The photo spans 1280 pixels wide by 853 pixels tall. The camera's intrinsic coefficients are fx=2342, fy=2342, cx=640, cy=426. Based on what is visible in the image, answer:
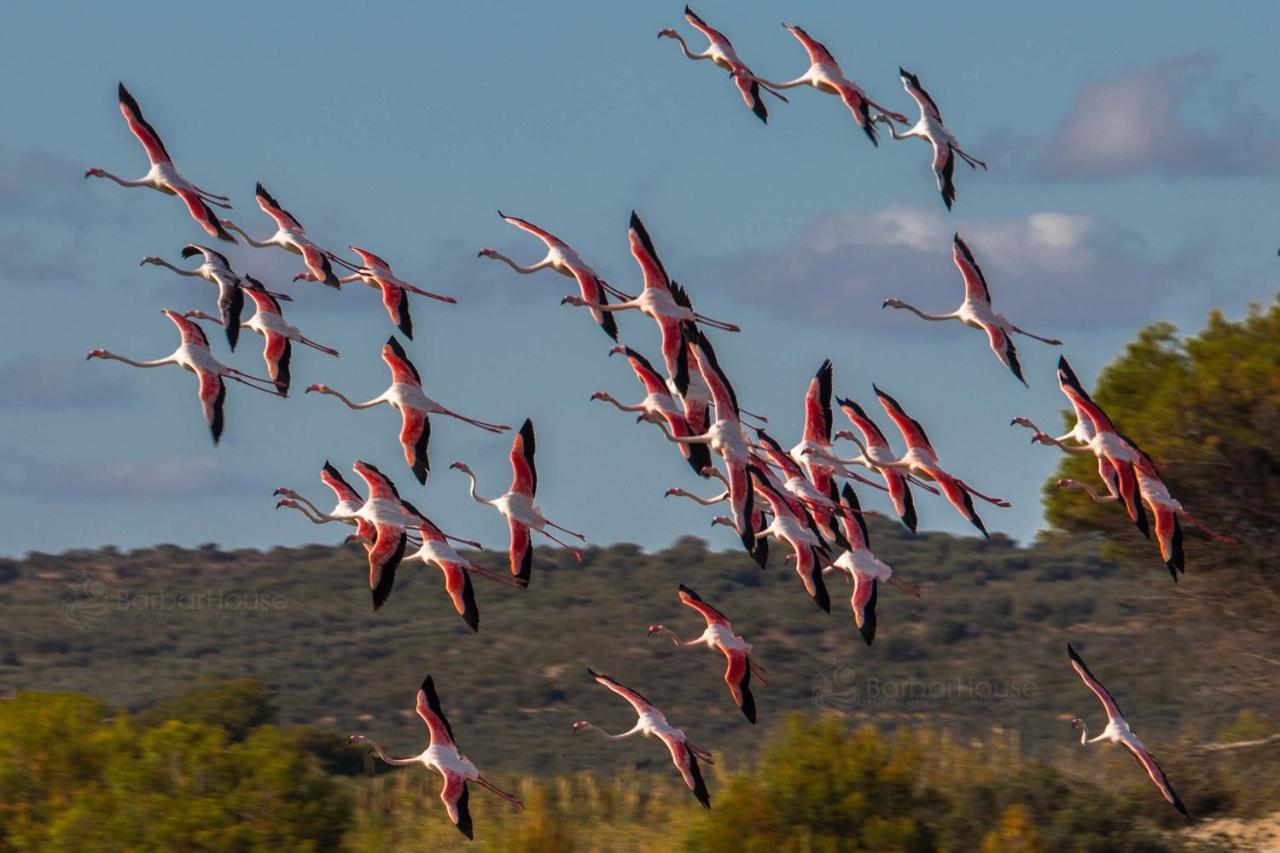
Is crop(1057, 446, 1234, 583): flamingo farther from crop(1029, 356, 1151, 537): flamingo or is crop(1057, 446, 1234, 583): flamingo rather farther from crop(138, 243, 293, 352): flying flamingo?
crop(138, 243, 293, 352): flying flamingo

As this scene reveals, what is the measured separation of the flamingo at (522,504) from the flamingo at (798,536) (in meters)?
2.17

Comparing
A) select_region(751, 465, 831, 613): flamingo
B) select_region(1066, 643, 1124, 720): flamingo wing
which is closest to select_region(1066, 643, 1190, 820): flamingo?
select_region(1066, 643, 1124, 720): flamingo wing

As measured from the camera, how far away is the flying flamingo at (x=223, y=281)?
26000mm

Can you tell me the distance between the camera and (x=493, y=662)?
69.7m

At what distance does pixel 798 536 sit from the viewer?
2583 cm

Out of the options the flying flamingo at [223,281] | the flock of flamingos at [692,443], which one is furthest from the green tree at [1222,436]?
the flying flamingo at [223,281]

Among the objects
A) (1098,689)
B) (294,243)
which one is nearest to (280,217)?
(294,243)

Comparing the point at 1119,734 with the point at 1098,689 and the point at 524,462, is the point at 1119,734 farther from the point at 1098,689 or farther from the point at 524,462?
the point at 524,462

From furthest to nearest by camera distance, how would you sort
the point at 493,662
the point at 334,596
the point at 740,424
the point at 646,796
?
the point at 334,596, the point at 493,662, the point at 646,796, the point at 740,424

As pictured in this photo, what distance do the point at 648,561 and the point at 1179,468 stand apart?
55811 millimetres

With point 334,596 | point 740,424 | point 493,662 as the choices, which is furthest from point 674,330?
point 334,596

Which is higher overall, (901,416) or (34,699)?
(901,416)

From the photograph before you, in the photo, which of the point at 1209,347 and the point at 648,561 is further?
the point at 648,561

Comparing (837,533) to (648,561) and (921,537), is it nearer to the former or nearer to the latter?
(648,561)
